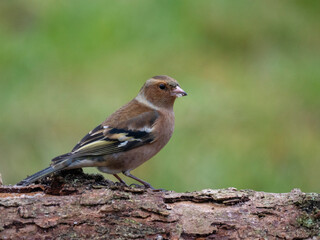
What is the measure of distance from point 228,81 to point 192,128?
143 cm

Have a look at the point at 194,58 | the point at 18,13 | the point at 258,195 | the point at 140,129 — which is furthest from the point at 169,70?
the point at 258,195

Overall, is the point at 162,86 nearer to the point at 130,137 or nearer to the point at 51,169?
the point at 130,137

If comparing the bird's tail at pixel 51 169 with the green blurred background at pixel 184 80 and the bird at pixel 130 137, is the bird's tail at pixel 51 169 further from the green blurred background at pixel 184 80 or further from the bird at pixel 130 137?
the green blurred background at pixel 184 80

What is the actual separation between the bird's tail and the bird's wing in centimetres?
17

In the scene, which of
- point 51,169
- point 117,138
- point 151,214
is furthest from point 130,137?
point 151,214

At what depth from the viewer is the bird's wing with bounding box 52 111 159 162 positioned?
16.2 feet

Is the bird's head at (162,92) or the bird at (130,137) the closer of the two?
the bird at (130,137)

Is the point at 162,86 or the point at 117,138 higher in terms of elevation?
the point at 162,86

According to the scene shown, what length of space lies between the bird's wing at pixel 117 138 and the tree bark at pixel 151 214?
0.74 m

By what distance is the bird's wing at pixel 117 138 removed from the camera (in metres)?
4.93

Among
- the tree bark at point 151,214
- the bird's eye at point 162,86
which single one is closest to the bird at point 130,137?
the bird's eye at point 162,86

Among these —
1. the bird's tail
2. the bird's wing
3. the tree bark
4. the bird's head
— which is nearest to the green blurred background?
the bird's head

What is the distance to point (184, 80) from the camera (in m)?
8.98

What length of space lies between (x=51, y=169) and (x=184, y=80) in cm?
482
